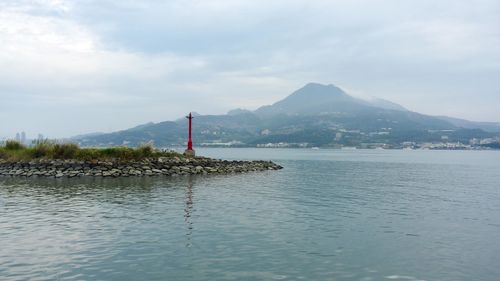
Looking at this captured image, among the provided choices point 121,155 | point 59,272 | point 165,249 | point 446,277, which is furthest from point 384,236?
point 121,155

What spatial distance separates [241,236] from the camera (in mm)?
19016

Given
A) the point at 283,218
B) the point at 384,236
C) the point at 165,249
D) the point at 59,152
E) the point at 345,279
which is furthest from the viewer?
the point at 59,152

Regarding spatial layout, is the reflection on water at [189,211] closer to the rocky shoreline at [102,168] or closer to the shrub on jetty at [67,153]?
the rocky shoreline at [102,168]

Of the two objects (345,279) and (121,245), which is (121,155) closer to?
(121,245)

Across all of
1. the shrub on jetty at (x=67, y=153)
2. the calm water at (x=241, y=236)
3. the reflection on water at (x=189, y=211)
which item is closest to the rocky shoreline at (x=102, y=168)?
the shrub on jetty at (x=67, y=153)

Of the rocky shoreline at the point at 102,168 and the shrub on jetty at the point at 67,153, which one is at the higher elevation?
the shrub on jetty at the point at 67,153

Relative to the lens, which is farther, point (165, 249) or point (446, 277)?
point (165, 249)

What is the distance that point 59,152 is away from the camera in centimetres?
5106

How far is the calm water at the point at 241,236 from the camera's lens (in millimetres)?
14258

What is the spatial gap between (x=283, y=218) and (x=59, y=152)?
37.5 m

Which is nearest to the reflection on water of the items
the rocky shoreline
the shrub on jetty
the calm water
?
the calm water

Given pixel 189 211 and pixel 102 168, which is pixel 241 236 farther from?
pixel 102 168

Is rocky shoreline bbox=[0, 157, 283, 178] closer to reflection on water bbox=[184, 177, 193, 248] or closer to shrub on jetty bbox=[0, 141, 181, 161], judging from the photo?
shrub on jetty bbox=[0, 141, 181, 161]

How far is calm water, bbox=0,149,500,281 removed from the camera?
46.8 feet
